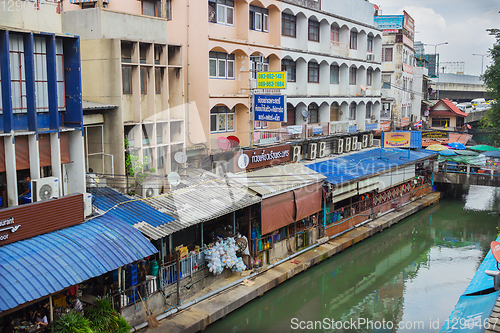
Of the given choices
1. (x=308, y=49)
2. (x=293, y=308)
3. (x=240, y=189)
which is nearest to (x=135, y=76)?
(x=240, y=189)

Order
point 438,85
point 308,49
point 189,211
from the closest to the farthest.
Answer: point 189,211
point 308,49
point 438,85

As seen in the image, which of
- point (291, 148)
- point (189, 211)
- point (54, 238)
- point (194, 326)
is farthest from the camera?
point (291, 148)

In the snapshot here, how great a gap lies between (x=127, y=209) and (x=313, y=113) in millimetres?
17600

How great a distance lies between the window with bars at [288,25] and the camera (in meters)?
25.3

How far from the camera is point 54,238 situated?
37.8 ft

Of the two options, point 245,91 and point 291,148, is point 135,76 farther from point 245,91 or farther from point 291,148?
point 291,148

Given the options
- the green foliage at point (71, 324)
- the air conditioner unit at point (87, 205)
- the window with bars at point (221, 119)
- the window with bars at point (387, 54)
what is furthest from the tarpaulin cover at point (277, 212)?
the window with bars at point (387, 54)

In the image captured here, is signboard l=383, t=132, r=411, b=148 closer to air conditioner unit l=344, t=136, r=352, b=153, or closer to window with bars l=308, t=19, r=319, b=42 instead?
air conditioner unit l=344, t=136, r=352, b=153

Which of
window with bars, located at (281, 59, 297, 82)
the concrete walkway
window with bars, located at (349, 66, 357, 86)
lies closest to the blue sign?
window with bars, located at (281, 59, 297, 82)

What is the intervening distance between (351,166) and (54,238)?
741 inches

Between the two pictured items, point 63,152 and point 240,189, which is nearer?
point 63,152

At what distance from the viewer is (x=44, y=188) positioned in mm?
11844

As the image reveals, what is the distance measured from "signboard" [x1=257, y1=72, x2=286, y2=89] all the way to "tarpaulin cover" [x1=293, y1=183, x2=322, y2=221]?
15.8ft

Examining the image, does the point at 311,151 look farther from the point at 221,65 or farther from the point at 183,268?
the point at 183,268
